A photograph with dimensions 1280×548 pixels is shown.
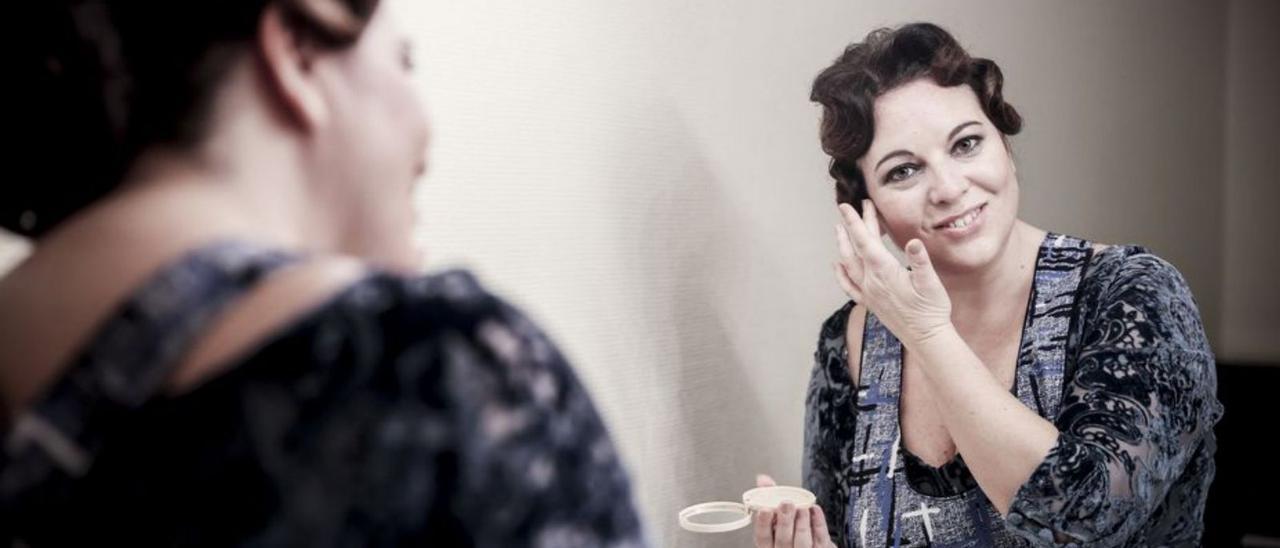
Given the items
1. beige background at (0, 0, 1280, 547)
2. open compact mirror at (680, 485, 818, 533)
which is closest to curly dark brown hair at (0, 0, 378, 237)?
beige background at (0, 0, 1280, 547)

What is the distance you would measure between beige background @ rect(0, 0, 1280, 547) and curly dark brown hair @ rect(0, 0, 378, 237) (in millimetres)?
319

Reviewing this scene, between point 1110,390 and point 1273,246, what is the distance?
7.76 ft

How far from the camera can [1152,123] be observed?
7.75ft

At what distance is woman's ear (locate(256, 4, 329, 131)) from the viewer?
47 cm

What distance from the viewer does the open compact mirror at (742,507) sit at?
47.1 inches

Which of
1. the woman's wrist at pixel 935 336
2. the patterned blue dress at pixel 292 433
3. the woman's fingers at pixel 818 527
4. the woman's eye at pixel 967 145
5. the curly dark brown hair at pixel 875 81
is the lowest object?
the woman's fingers at pixel 818 527

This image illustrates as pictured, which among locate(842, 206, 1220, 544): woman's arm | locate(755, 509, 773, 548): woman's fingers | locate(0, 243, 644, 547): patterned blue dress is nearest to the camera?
locate(0, 243, 644, 547): patterned blue dress

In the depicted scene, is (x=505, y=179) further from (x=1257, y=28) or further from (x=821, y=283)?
(x=1257, y=28)

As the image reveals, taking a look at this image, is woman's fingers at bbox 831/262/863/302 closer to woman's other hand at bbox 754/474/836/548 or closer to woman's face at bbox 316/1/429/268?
woman's other hand at bbox 754/474/836/548

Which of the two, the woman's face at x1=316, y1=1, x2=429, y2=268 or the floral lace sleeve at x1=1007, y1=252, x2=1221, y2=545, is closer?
the woman's face at x1=316, y1=1, x2=429, y2=268

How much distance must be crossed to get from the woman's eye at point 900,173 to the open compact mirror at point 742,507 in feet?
1.35

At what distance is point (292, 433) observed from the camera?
404mm

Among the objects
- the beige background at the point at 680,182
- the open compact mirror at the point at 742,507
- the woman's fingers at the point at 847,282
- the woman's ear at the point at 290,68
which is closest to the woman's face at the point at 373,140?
the woman's ear at the point at 290,68

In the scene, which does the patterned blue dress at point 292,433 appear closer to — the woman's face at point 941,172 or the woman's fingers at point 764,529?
the woman's fingers at point 764,529
